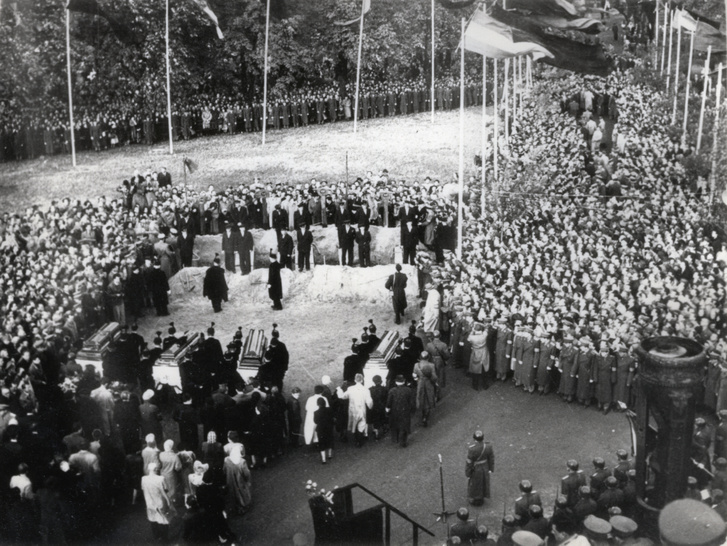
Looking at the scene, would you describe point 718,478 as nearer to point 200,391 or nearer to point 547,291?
point 547,291

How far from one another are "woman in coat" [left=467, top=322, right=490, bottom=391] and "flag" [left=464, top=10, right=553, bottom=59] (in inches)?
208

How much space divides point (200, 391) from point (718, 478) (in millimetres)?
7887

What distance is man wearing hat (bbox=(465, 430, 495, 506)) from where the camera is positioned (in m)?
11.4

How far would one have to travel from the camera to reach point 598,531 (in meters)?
8.52

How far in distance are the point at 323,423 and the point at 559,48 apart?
8677 mm

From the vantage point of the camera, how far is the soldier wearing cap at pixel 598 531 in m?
8.52

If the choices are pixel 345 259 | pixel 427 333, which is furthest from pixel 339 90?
pixel 427 333

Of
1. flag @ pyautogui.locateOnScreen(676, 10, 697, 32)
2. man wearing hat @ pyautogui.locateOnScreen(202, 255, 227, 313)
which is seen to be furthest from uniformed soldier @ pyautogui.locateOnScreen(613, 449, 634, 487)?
flag @ pyautogui.locateOnScreen(676, 10, 697, 32)

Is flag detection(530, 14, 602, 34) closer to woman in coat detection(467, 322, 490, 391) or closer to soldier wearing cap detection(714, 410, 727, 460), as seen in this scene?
woman in coat detection(467, 322, 490, 391)

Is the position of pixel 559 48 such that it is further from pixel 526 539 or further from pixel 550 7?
pixel 526 539

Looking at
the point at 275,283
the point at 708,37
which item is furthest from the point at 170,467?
the point at 708,37

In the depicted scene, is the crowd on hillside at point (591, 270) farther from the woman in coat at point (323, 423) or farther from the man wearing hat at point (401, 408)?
the woman in coat at point (323, 423)

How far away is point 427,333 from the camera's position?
16.8 metres

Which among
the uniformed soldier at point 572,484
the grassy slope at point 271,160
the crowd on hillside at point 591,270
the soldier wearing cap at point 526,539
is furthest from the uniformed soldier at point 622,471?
the grassy slope at point 271,160
